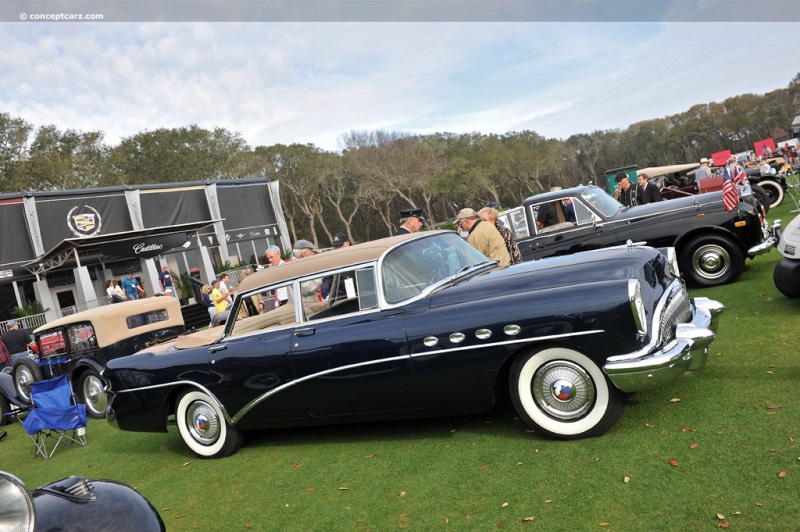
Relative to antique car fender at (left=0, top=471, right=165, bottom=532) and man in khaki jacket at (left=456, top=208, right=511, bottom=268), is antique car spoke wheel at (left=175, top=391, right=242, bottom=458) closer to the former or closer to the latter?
antique car fender at (left=0, top=471, right=165, bottom=532)

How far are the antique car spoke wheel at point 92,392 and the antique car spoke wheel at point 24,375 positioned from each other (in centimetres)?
106

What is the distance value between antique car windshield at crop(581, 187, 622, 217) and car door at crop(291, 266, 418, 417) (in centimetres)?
562

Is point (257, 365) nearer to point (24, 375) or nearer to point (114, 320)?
point (114, 320)

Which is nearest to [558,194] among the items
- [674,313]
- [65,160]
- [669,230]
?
[669,230]

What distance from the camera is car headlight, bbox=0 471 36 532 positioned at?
80.7 inches

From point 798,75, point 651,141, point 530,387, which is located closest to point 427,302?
point 530,387

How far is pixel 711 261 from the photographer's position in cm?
863

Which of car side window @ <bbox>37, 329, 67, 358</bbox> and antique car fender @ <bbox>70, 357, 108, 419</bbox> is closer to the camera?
antique car fender @ <bbox>70, 357, 108, 419</bbox>

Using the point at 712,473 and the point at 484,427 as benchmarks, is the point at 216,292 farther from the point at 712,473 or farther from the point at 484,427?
the point at 712,473

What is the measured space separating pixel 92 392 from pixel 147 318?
1508 mm

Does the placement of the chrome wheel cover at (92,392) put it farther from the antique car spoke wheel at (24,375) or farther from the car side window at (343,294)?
the car side window at (343,294)

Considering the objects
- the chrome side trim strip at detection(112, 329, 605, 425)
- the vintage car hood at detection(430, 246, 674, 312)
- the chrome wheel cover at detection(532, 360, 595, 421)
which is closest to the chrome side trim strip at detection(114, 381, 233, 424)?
the chrome side trim strip at detection(112, 329, 605, 425)

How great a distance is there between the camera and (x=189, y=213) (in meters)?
37.6

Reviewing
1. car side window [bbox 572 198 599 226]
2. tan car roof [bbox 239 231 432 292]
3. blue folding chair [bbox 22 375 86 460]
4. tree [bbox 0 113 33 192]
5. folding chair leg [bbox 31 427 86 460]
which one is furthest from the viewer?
tree [bbox 0 113 33 192]
